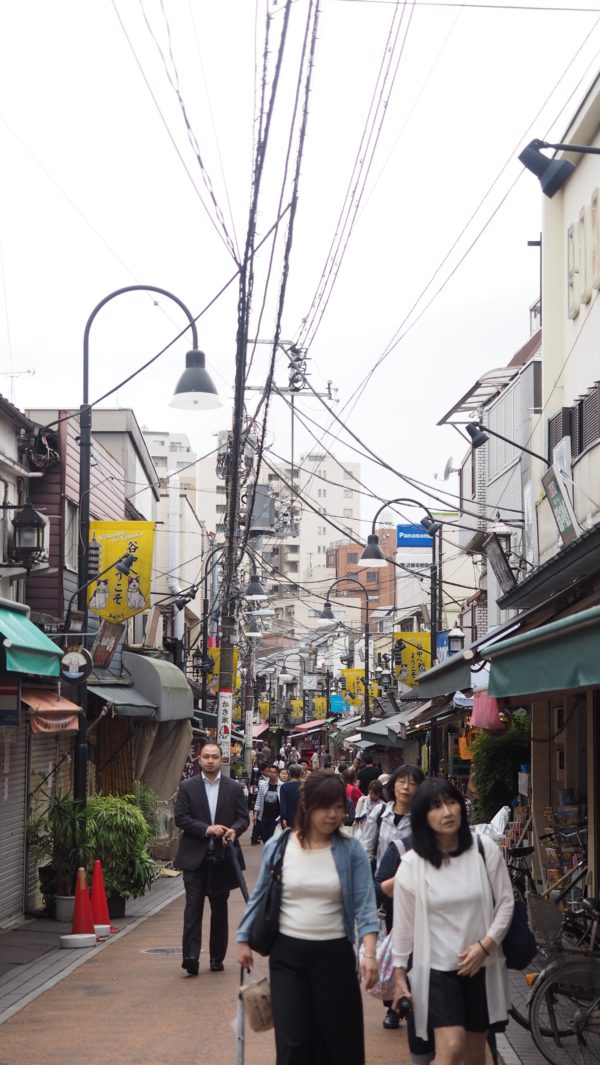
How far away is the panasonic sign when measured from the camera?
36875 mm

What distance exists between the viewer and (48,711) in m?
13.7

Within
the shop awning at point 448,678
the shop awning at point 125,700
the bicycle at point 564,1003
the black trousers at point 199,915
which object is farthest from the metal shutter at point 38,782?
the bicycle at point 564,1003

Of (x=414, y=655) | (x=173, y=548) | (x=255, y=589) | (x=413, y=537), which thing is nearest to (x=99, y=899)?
(x=255, y=589)

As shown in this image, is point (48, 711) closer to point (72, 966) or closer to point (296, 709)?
point (72, 966)

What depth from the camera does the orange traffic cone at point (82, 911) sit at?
44.6ft

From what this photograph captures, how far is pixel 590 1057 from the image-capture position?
778cm

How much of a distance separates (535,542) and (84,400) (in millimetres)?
8324

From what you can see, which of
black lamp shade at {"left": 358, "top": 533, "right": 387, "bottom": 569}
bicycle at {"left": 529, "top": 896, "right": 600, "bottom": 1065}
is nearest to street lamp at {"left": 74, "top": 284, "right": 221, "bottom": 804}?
bicycle at {"left": 529, "top": 896, "right": 600, "bottom": 1065}

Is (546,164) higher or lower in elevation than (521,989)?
higher

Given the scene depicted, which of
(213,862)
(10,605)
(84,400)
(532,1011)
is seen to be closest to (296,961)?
(532,1011)

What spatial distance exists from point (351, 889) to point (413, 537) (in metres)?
31.2

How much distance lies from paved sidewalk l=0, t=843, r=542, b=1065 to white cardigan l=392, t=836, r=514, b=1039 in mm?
2618

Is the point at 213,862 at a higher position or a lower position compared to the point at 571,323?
lower

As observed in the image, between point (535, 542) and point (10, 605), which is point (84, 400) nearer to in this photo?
point (10, 605)
